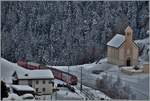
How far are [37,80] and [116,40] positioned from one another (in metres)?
0.80

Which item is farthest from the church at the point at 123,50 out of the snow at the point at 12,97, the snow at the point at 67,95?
the snow at the point at 12,97

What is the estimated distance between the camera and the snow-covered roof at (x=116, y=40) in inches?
120

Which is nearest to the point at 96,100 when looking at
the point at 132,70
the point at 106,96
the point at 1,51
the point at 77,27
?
the point at 106,96

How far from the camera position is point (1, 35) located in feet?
9.09

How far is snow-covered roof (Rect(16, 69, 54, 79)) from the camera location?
2903 mm

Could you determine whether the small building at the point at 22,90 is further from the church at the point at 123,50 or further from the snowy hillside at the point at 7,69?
the church at the point at 123,50

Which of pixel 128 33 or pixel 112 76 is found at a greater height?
pixel 128 33

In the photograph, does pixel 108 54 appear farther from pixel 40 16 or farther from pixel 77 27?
pixel 40 16

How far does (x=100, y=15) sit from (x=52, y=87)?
0.77 metres

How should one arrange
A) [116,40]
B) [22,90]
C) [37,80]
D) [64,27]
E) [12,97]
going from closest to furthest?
[12,97], [22,90], [37,80], [64,27], [116,40]

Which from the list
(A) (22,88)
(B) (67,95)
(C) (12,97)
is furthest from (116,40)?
(C) (12,97)

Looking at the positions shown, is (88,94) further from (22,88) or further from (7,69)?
(7,69)

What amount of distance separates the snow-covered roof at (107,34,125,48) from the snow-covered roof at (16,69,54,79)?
0.61 meters

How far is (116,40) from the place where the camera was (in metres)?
3.10
